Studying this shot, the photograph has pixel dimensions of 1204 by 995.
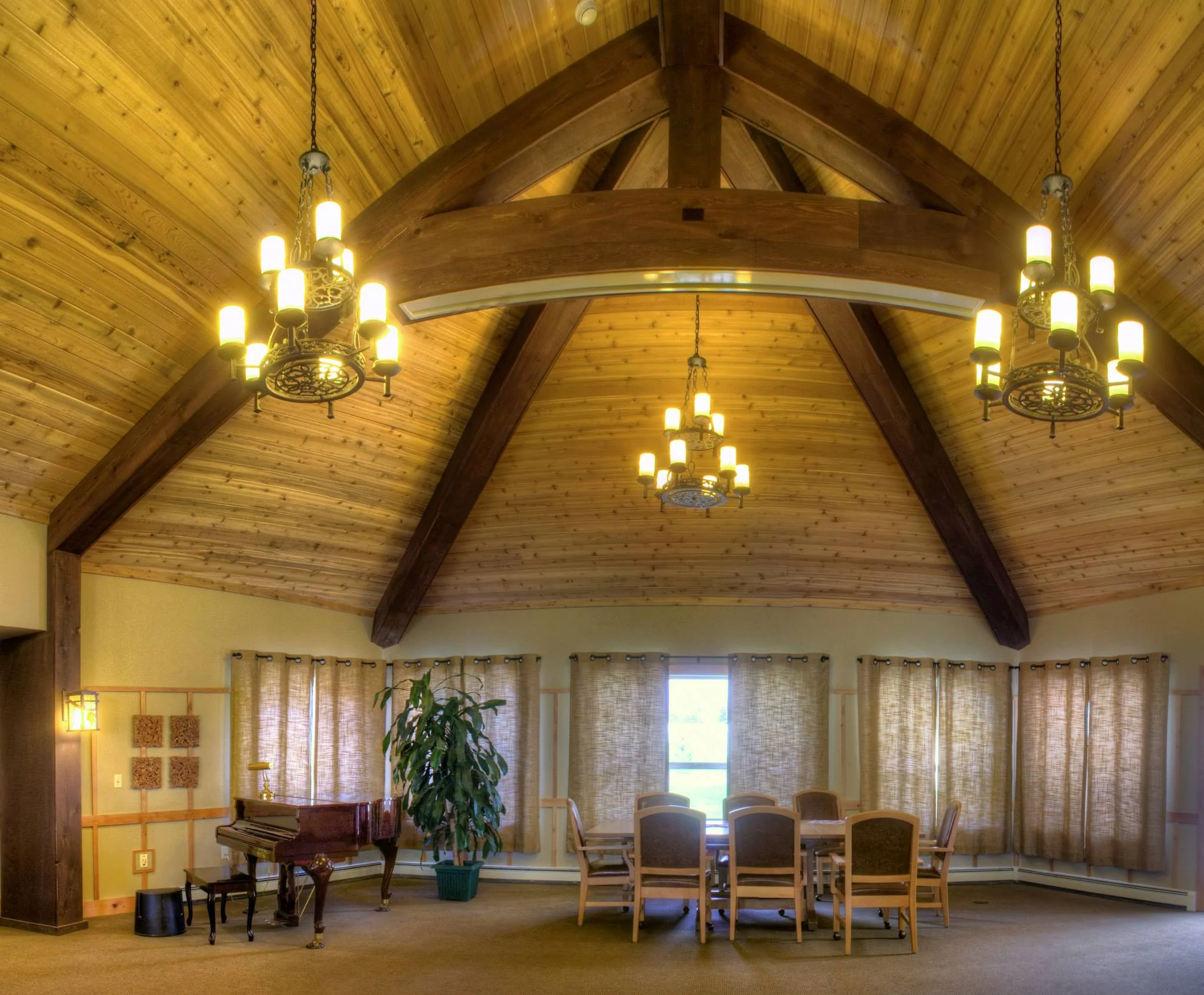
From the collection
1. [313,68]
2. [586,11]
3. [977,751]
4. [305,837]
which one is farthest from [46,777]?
[977,751]

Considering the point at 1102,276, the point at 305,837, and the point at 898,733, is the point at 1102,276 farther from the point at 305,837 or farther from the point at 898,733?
the point at 898,733

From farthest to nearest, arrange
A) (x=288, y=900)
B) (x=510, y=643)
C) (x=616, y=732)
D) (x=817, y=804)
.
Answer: (x=510, y=643) → (x=616, y=732) → (x=817, y=804) → (x=288, y=900)

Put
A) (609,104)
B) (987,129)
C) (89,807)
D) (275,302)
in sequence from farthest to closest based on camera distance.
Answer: (89,807), (609,104), (987,129), (275,302)

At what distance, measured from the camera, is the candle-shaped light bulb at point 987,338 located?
166 inches

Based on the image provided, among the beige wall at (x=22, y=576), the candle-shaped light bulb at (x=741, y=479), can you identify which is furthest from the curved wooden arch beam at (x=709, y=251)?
the beige wall at (x=22, y=576)

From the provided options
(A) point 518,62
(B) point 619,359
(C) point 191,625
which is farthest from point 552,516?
(A) point 518,62

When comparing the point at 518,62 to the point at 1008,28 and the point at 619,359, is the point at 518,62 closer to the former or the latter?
the point at 1008,28

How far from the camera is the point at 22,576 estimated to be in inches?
295

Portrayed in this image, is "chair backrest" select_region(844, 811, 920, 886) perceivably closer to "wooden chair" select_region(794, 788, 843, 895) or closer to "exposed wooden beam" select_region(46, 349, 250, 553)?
"wooden chair" select_region(794, 788, 843, 895)

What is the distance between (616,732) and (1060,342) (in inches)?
278

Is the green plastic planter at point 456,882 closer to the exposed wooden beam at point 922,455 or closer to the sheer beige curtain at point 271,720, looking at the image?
the sheer beige curtain at point 271,720

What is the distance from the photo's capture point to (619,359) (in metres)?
8.45

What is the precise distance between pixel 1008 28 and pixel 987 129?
25.0 inches

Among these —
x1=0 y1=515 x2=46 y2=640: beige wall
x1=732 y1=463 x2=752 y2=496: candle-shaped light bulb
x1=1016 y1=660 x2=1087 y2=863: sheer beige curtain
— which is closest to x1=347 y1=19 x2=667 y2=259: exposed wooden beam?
x1=732 y1=463 x2=752 y2=496: candle-shaped light bulb
